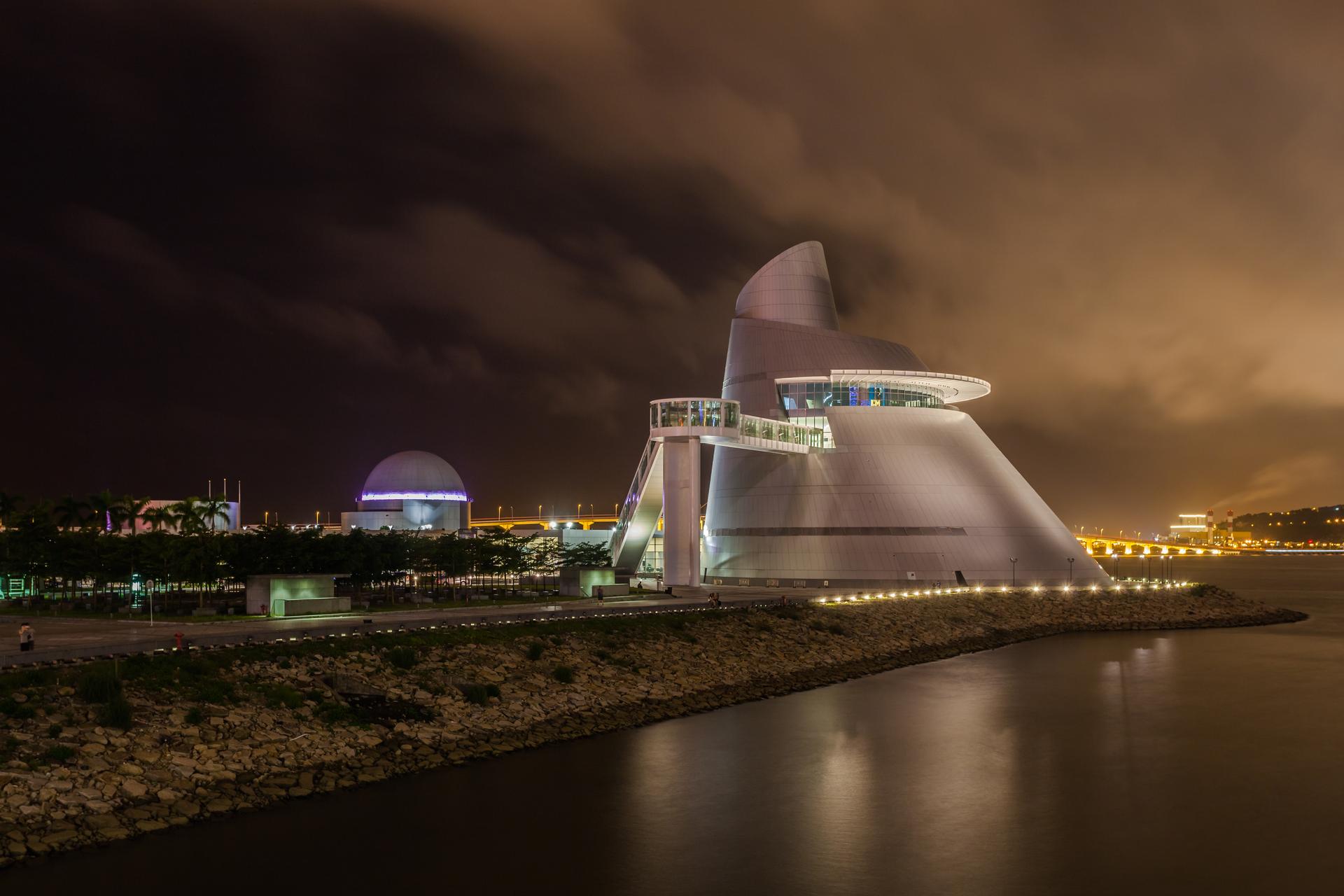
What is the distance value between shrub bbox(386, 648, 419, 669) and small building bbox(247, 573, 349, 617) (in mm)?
19422

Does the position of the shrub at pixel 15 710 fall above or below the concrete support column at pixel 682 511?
below

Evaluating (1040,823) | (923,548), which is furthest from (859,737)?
(923,548)

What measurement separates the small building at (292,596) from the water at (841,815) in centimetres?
2655

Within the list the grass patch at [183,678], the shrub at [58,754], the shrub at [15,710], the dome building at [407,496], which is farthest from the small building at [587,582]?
the dome building at [407,496]

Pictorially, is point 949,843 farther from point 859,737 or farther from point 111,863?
point 111,863

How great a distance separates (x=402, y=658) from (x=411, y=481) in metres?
95.8

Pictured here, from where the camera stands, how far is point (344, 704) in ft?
129

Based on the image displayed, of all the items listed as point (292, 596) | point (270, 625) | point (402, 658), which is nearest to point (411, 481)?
point (292, 596)

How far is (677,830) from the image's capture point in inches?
1265

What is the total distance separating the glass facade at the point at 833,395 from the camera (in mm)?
99062

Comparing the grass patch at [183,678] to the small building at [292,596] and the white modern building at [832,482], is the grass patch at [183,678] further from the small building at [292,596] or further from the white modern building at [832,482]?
the white modern building at [832,482]

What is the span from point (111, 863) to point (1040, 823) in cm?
2532

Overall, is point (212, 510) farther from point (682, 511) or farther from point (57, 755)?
point (57, 755)

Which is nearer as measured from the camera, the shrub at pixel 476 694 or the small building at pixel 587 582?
the shrub at pixel 476 694
